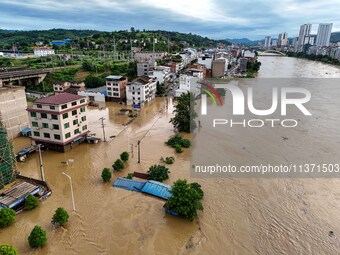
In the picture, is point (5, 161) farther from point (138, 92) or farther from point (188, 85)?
point (188, 85)

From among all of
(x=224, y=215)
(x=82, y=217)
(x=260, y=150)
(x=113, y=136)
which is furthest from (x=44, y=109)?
(x=260, y=150)

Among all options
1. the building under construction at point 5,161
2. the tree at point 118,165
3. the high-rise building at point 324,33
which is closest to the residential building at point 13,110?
the building under construction at point 5,161

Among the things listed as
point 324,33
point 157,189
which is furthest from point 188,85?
point 324,33

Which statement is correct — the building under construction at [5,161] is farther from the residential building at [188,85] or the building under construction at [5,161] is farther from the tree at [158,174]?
the residential building at [188,85]

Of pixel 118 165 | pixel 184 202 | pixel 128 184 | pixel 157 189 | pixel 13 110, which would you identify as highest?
pixel 13 110

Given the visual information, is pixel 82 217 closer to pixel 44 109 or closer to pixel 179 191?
pixel 179 191

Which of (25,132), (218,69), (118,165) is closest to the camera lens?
(118,165)

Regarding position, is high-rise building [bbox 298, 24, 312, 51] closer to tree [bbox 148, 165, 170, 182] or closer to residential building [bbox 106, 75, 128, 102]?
residential building [bbox 106, 75, 128, 102]
